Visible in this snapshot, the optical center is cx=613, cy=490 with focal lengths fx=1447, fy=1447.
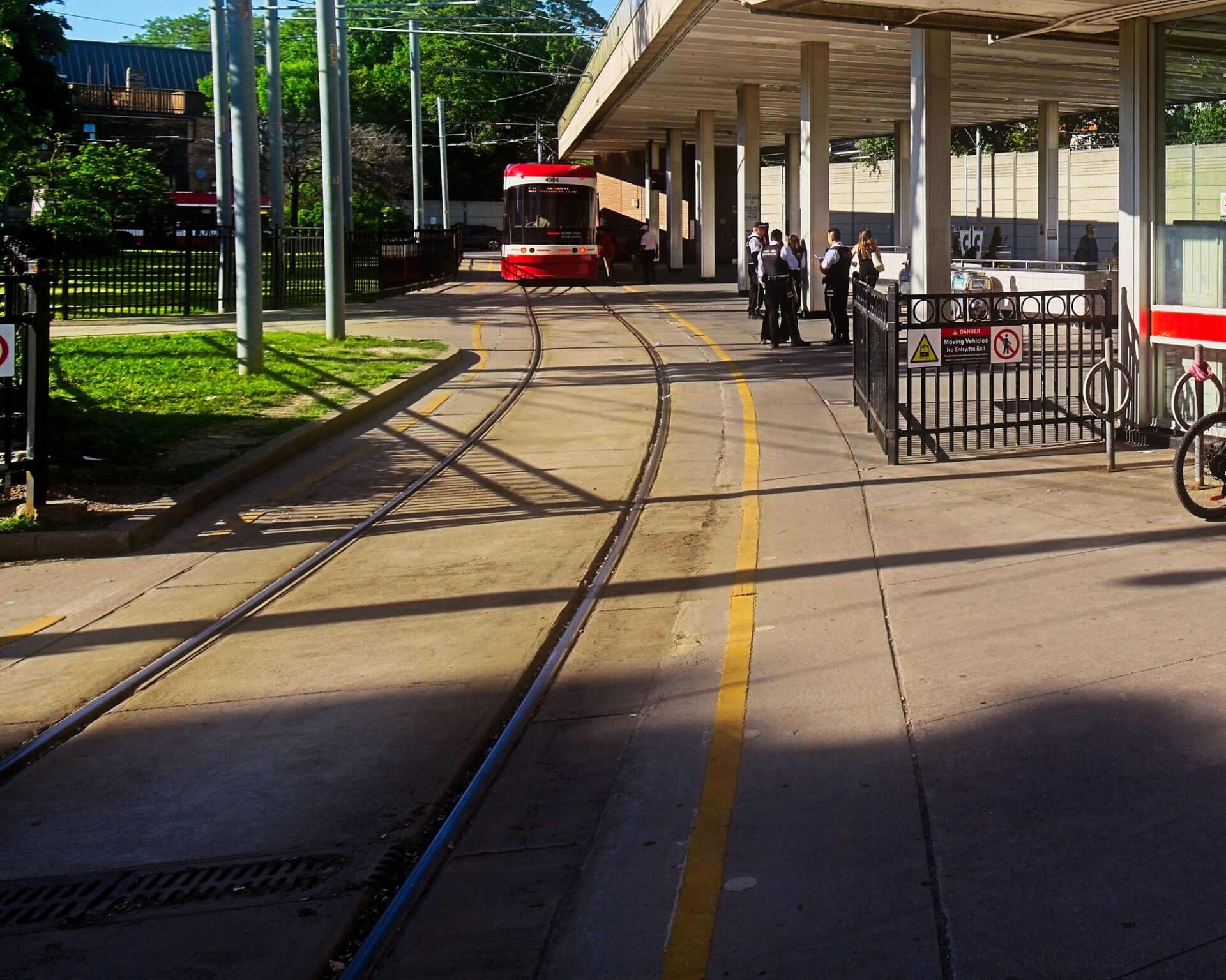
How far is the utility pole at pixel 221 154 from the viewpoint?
30.9m

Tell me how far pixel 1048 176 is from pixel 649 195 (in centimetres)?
1433

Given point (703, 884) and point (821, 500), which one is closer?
point (703, 884)

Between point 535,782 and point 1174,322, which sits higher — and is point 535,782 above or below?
below

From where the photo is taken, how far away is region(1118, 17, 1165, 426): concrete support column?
1162 cm

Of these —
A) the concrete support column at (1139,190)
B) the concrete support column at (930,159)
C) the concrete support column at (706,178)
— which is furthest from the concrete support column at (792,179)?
the concrete support column at (1139,190)

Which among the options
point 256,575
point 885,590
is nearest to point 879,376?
point 885,590

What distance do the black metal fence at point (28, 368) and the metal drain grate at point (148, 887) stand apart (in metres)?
5.81

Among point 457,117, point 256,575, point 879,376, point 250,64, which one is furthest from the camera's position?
point 457,117

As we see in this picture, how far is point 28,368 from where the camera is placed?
1020cm

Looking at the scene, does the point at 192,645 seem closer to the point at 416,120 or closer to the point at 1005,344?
the point at 1005,344

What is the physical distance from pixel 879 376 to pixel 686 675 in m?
6.65

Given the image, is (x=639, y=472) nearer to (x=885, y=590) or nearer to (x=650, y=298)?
(x=885, y=590)

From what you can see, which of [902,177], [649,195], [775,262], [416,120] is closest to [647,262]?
[649,195]

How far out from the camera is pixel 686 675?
6684 millimetres
